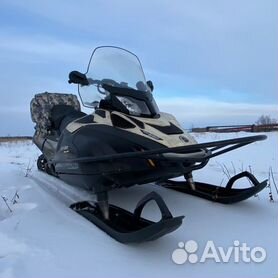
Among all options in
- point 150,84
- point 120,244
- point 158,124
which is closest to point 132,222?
point 120,244

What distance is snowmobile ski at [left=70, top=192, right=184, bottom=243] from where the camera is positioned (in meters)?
2.30

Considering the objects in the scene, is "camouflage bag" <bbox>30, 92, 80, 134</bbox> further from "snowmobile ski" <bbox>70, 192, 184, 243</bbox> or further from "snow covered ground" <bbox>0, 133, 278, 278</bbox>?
"snowmobile ski" <bbox>70, 192, 184, 243</bbox>

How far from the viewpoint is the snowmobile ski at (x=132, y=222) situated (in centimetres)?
230

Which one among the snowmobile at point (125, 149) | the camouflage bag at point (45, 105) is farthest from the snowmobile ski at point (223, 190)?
the camouflage bag at point (45, 105)

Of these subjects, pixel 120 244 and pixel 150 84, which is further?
pixel 150 84

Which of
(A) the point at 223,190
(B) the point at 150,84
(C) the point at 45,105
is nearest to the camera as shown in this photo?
(A) the point at 223,190

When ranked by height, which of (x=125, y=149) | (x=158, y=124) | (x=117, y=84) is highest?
(x=117, y=84)

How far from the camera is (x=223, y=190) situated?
3576 millimetres

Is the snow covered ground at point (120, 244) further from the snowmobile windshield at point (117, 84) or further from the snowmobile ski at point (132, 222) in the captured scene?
the snowmobile windshield at point (117, 84)

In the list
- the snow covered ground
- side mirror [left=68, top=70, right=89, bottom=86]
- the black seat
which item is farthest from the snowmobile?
the black seat

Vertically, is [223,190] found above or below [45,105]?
below

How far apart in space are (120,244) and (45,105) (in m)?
2.88

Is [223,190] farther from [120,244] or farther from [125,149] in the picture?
[120,244]

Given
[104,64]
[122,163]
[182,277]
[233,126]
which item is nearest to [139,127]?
[122,163]
